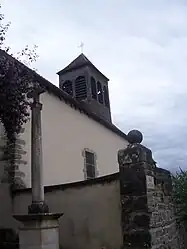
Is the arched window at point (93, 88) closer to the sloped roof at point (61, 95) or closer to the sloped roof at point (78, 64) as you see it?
the sloped roof at point (78, 64)

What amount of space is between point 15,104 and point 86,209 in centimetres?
265

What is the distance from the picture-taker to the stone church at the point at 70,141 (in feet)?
31.9

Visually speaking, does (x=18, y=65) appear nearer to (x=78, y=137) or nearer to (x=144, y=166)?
(x=144, y=166)

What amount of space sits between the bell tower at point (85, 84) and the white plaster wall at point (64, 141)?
4.19 m

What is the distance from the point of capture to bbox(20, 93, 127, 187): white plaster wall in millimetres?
9863

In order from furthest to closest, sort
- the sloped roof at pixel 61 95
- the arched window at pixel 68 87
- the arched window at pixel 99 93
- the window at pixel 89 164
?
the arched window at pixel 99 93 → the arched window at pixel 68 87 → the window at pixel 89 164 → the sloped roof at pixel 61 95

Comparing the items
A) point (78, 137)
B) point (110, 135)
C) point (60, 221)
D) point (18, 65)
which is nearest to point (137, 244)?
point (60, 221)

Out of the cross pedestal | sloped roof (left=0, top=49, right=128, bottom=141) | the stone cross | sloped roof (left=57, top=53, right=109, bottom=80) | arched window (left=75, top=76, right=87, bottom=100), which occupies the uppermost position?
sloped roof (left=57, top=53, right=109, bottom=80)

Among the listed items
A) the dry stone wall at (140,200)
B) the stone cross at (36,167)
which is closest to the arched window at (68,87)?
the stone cross at (36,167)

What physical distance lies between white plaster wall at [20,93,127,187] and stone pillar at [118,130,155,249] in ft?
11.8

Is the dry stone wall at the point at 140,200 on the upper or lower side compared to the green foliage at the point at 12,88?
lower

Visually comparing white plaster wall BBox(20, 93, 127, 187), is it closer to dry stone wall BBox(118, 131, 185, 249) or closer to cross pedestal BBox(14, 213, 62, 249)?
cross pedestal BBox(14, 213, 62, 249)

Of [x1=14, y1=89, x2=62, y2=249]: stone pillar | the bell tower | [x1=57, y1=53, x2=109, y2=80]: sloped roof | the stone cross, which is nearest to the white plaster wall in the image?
the stone cross

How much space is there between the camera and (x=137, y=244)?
5613 mm
